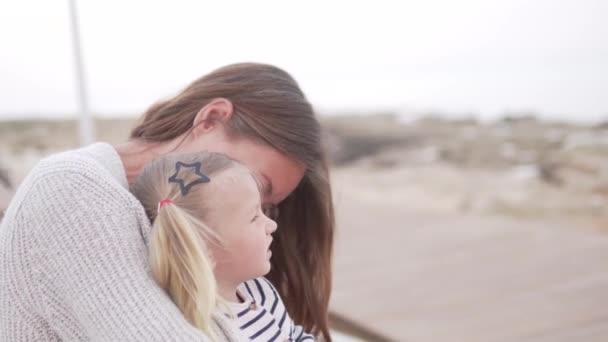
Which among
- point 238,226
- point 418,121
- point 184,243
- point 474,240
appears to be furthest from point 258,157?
point 418,121

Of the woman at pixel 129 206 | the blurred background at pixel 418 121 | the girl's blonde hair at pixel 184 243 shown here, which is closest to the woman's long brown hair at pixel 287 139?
the woman at pixel 129 206

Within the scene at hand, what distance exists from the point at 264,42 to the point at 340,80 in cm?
283

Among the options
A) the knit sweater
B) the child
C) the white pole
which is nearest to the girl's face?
the child

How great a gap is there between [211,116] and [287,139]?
148 millimetres

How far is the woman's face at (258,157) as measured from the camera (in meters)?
1.39

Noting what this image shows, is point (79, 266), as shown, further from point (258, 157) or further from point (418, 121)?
point (418, 121)

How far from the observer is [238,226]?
122 centimetres

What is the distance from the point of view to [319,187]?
1.58 meters

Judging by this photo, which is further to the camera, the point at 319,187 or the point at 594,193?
the point at 594,193

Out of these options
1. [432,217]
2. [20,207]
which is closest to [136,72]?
[432,217]

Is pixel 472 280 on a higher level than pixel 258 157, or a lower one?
lower

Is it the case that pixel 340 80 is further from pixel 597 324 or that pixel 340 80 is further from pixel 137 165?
pixel 137 165

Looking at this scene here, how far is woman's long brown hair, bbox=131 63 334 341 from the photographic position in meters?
1.43

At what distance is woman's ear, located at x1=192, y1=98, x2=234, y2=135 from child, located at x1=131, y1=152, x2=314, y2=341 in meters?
0.15
